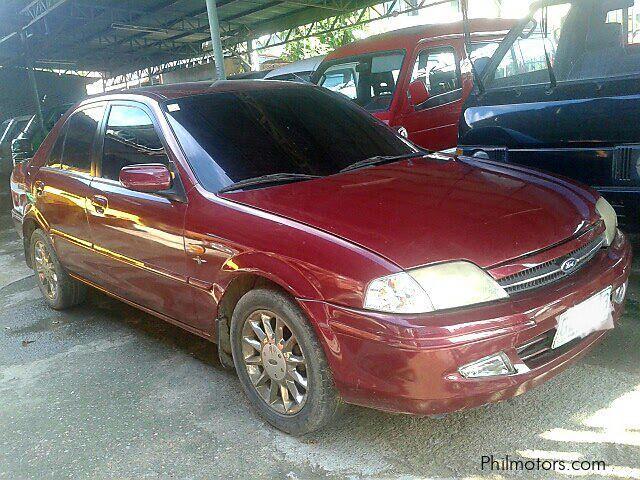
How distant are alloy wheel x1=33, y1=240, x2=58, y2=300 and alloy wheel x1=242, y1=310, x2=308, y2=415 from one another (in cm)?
240

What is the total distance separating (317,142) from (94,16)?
14.3 m

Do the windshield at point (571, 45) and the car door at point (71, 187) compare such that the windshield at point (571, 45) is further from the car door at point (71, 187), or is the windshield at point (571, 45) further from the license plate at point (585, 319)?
the car door at point (71, 187)


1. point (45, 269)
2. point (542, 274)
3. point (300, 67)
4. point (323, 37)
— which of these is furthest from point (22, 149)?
point (323, 37)

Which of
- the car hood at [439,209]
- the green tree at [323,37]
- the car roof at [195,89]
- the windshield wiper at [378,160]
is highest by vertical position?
the green tree at [323,37]

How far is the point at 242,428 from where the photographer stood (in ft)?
9.02

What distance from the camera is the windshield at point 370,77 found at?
617cm

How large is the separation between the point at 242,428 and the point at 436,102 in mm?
4352

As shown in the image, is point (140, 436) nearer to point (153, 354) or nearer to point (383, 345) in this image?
point (153, 354)

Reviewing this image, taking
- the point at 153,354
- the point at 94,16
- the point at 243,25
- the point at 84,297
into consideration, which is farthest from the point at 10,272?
the point at 243,25

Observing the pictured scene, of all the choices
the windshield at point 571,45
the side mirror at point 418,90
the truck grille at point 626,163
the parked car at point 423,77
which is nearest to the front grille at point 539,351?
the truck grille at point 626,163

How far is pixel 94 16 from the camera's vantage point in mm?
15219

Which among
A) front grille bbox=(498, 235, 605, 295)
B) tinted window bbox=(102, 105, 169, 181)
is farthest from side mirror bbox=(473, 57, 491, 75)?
tinted window bbox=(102, 105, 169, 181)

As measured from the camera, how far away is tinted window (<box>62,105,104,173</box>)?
12.6 ft

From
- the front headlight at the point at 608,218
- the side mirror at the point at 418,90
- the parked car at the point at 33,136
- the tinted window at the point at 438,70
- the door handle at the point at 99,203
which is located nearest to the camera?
the front headlight at the point at 608,218
